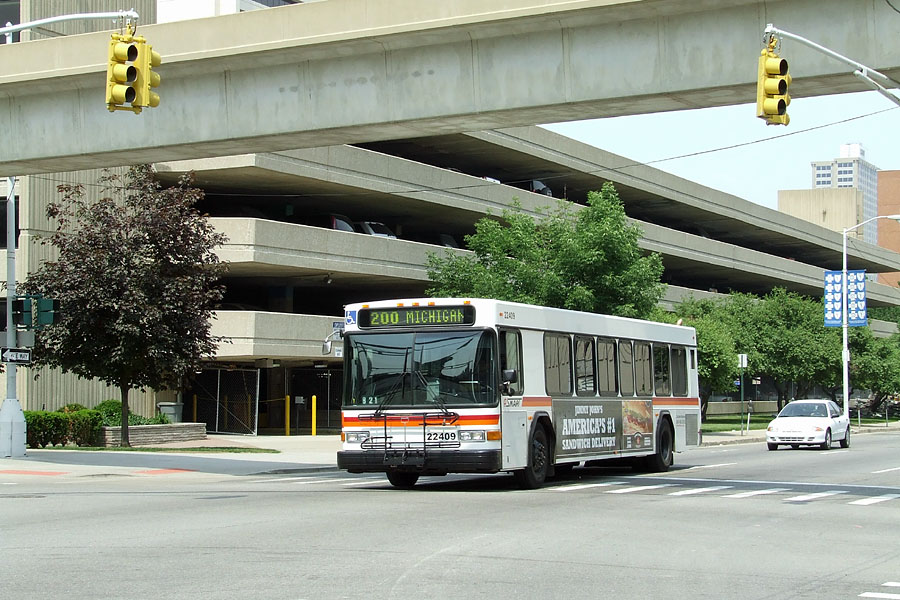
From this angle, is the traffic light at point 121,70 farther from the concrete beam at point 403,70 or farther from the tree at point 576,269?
the tree at point 576,269

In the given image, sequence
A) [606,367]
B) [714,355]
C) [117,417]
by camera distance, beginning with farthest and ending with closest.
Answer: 1. [714,355]
2. [117,417]
3. [606,367]

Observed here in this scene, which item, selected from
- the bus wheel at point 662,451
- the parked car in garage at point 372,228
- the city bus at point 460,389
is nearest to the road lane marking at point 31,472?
the city bus at point 460,389

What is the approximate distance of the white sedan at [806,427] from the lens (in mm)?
36312

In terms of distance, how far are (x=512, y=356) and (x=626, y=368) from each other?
16.3ft

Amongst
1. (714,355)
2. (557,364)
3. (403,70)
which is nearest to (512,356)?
(557,364)

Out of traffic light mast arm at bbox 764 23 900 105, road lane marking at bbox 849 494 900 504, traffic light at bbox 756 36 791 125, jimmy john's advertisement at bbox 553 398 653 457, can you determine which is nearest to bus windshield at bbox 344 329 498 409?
jimmy john's advertisement at bbox 553 398 653 457

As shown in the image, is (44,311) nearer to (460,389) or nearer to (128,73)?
(128,73)

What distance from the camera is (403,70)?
20.0 meters

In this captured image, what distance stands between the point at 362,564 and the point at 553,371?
1004 centimetres

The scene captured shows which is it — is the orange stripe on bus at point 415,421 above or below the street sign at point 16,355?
below

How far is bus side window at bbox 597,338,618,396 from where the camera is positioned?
2164 centimetres

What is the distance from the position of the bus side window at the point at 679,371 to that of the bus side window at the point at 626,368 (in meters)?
2.43

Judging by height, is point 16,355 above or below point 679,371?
above

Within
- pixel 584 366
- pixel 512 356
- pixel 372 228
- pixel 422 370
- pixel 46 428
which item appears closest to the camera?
pixel 422 370
